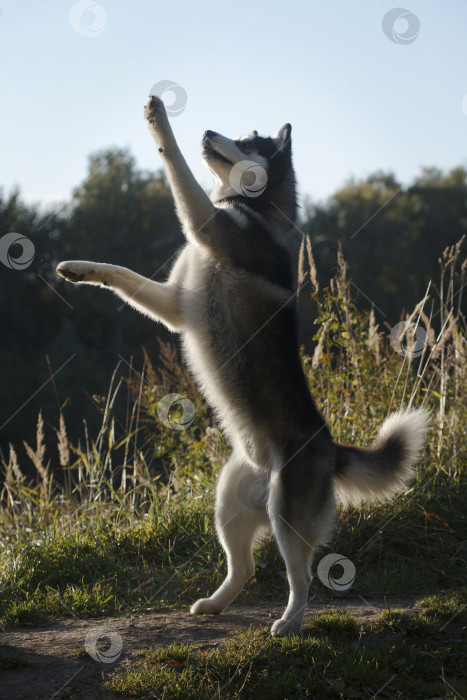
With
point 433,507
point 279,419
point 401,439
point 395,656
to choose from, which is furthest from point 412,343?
point 395,656

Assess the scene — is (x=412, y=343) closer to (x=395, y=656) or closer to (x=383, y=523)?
(x=383, y=523)

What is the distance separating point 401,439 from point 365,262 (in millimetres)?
30576

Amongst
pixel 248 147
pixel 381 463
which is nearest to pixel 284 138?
pixel 248 147

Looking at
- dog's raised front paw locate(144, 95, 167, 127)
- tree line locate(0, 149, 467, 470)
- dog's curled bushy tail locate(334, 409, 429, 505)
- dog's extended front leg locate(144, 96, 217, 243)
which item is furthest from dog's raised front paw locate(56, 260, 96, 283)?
tree line locate(0, 149, 467, 470)

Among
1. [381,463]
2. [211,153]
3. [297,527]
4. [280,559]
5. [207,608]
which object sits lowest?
[207,608]

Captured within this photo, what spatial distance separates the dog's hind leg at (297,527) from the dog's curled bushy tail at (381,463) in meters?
0.25

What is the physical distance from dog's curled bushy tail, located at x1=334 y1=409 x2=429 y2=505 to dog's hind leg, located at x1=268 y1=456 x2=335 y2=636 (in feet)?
0.82

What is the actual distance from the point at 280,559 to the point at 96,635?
151 centimetres

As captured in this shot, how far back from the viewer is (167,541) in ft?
14.8

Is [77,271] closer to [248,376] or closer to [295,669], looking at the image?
[248,376]

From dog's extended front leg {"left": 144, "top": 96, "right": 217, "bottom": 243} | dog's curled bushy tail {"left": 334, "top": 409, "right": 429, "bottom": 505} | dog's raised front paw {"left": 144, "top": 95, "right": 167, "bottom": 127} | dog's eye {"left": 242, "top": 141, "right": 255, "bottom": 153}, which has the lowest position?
dog's curled bushy tail {"left": 334, "top": 409, "right": 429, "bottom": 505}

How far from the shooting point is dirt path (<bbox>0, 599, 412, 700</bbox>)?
2.67 m

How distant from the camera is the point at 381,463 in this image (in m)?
3.66

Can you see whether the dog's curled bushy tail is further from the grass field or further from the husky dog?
the grass field
